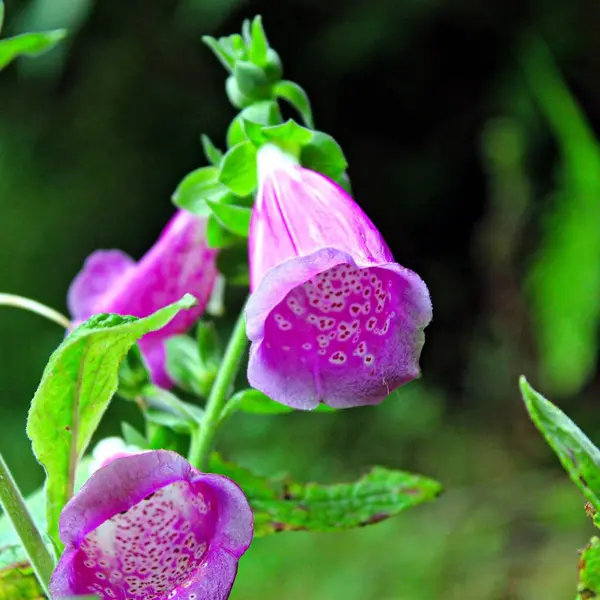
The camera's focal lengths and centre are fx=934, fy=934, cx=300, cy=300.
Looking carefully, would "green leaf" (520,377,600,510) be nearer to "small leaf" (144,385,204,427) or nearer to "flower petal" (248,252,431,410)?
"flower petal" (248,252,431,410)

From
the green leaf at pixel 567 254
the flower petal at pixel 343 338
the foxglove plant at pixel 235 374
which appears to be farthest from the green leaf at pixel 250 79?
the green leaf at pixel 567 254

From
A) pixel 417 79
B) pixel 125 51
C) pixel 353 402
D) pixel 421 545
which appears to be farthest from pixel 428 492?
pixel 417 79

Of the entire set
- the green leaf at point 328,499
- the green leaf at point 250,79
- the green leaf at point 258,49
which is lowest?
the green leaf at point 328,499

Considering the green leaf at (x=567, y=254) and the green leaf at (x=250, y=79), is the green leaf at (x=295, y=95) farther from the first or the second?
the green leaf at (x=567, y=254)

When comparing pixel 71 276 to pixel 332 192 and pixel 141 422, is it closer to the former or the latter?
pixel 141 422

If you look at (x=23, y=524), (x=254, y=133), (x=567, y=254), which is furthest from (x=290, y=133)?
(x=567, y=254)

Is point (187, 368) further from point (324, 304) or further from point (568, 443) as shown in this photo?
point (568, 443)
